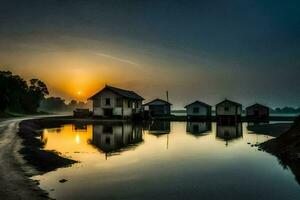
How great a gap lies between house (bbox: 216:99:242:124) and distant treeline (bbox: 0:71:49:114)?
56584 mm

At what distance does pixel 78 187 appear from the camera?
15.3 m

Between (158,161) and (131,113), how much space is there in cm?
5910

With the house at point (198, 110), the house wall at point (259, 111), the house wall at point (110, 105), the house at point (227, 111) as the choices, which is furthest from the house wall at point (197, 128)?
the house wall at point (259, 111)

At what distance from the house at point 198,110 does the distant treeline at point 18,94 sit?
49.4 meters

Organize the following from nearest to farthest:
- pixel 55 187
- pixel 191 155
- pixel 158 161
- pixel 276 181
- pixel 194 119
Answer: pixel 55 187, pixel 276 181, pixel 158 161, pixel 191 155, pixel 194 119

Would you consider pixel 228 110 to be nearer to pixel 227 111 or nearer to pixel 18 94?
pixel 227 111

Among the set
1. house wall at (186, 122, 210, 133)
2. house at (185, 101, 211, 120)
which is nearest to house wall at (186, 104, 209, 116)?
house at (185, 101, 211, 120)

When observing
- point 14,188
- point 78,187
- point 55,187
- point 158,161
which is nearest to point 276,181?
point 158,161

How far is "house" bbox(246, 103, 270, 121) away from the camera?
88.2m

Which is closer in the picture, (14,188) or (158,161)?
(14,188)

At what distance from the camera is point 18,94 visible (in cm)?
9806

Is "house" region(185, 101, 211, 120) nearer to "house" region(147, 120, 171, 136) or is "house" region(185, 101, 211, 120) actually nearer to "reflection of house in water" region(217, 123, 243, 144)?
"house" region(147, 120, 171, 136)

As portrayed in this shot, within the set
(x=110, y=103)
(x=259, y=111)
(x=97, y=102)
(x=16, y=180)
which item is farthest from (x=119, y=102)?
(x=16, y=180)

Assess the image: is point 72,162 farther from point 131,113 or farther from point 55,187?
point 131,113
